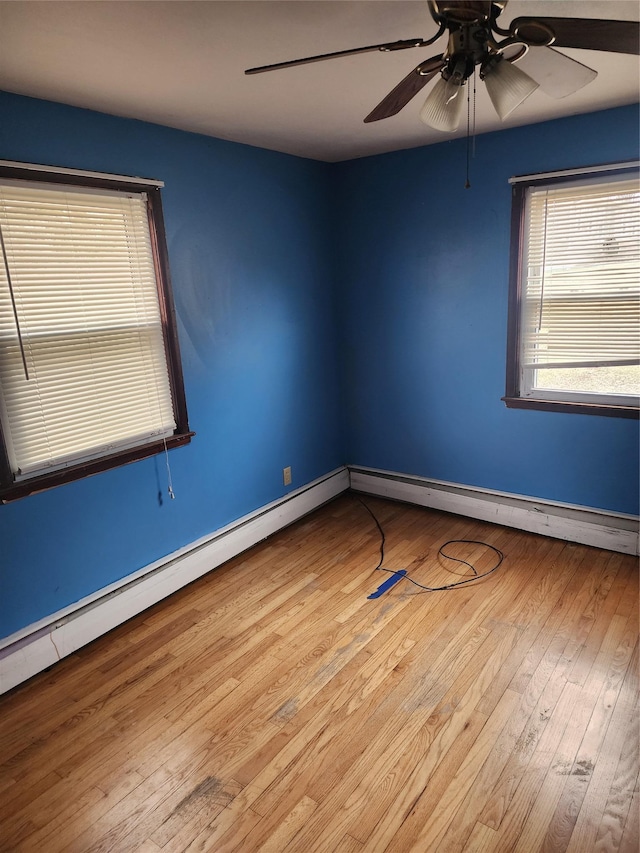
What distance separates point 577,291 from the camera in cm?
299

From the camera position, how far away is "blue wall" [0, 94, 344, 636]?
234cm

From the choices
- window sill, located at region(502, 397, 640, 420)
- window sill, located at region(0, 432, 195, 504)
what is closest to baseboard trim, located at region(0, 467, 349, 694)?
window sill, located at region(0, 432, 195, 504)

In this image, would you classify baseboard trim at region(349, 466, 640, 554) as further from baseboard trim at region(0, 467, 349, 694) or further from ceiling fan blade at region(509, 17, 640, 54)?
ceiling fan blade at region(509, 17, 640, 54)

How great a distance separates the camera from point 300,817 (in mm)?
1698

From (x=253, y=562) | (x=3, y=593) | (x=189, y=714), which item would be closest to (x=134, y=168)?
(x=3, y=593)

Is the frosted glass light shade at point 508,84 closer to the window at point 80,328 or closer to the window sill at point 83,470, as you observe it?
the window at point 80,328

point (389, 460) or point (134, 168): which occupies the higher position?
point (134, 168)

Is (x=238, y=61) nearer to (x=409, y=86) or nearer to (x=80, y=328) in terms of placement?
(x=409, y=86)

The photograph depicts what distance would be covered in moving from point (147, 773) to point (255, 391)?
6.82 ft

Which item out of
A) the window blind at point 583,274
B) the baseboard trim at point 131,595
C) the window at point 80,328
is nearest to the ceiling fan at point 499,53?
the window at point 80,328

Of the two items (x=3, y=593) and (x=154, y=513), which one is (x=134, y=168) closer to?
(x=154, y=513)

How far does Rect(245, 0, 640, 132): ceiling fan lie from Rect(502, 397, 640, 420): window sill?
182 centimetres

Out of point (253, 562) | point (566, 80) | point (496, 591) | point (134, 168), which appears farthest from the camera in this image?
point (253, 562)

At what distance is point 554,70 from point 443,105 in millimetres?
315
